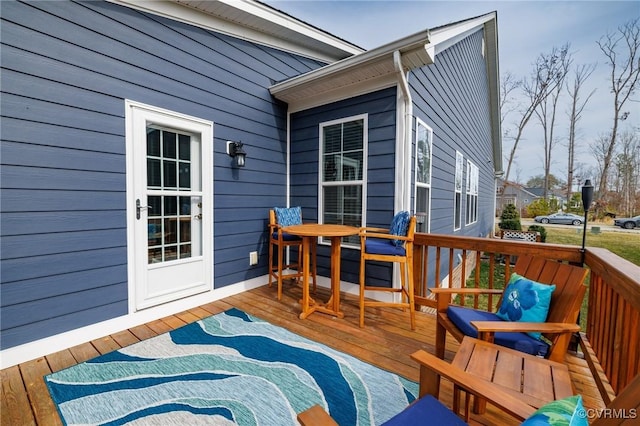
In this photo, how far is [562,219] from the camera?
53.4 feet

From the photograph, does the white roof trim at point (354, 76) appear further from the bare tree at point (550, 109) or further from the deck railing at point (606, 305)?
the bare tree at point (550, 109)

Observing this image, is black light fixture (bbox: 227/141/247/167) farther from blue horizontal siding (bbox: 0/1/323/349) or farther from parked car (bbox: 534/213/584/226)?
parked car (bbox: 534/213/584/226)

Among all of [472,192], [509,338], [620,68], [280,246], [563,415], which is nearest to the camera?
[563,415]

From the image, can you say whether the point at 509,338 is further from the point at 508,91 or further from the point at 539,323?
the point at 508,91

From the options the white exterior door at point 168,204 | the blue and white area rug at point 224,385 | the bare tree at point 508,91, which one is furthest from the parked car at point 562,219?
the white exterior door at point 168,204

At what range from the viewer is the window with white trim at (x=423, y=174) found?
12.6 feet

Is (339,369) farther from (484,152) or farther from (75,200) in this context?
(484,152)

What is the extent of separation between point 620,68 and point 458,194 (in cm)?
1099

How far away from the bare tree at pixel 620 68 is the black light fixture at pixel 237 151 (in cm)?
1389

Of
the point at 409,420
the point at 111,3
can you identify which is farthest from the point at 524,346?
the point at 111,3

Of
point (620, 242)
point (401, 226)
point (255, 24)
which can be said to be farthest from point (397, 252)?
point (620, 242)

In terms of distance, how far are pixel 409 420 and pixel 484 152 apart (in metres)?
10.5

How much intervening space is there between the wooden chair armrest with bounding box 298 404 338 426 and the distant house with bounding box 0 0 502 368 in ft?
8.35

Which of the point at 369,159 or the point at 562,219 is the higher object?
the point at 369,159
